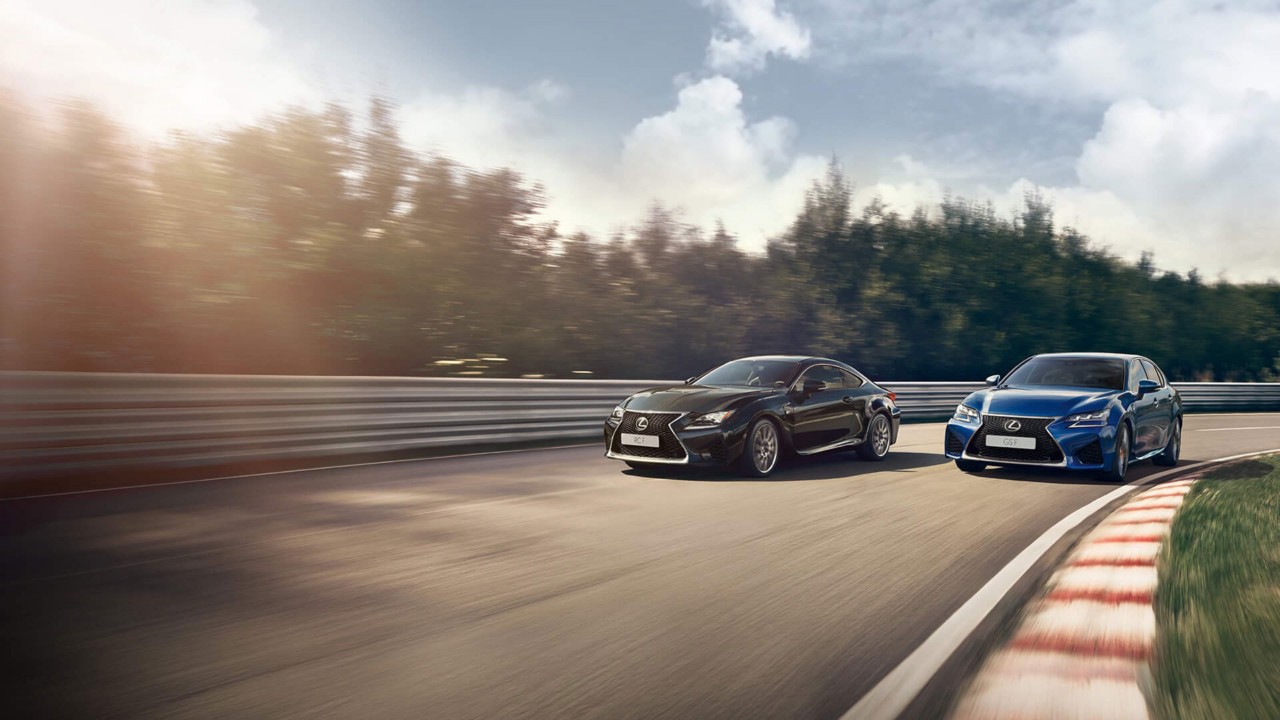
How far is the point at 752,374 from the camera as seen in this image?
39.6ft

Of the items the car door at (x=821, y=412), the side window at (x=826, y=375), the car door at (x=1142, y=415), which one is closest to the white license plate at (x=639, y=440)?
the car door at (x=821, y=412)

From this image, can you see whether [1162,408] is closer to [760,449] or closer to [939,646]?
[760,449]

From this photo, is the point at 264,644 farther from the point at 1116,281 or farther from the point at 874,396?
the point at 1116,281

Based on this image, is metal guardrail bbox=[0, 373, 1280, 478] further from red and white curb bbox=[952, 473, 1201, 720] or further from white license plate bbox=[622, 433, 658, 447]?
red and white curb bbox=[952, 473, 1201, 720]

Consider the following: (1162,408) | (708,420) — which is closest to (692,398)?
(708,420)

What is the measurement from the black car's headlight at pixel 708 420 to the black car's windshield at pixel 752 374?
4.34 ft

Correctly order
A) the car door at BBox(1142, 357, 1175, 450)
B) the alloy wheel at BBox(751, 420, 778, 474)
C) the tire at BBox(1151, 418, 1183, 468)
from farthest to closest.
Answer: the tire at BBox(1151, 418, 1183, 468) < the car door at BBox(1142, 357, 1175, 450) < the alloy wheel at BBox(751, 420, 778, 474)

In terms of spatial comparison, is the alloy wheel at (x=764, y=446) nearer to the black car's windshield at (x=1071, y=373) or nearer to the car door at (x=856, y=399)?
the car door at (x=856, y=399)

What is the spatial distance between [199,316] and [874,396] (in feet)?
35.2

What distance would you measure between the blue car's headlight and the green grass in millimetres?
2009

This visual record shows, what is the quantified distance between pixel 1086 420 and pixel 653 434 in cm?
480

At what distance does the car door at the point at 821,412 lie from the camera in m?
11.6

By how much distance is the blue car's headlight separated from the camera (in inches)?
419

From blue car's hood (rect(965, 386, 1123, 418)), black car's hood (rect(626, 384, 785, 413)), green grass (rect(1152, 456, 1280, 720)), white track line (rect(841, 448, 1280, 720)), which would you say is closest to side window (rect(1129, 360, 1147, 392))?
blue car's hood (rect(965, 386, 1123, 418))
